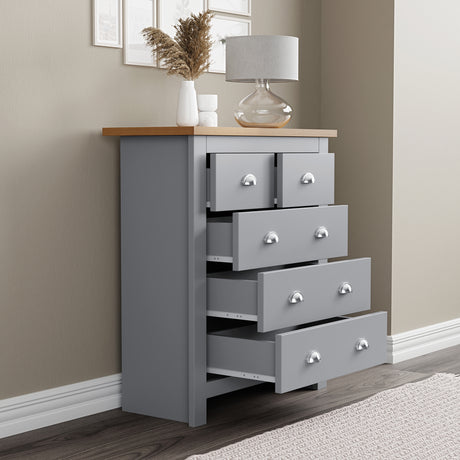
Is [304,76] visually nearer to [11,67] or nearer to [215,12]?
[215,12]

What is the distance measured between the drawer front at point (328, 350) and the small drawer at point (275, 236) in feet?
0.79

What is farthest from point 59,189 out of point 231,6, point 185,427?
point 231,6

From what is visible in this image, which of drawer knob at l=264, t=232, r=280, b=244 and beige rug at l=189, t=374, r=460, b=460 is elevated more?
drawer knob at l=264, t=232, r=280, b=244

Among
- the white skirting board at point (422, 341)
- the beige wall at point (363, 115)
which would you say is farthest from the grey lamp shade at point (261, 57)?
the white skirting board at point (422, 341)

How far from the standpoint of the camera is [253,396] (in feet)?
10.0

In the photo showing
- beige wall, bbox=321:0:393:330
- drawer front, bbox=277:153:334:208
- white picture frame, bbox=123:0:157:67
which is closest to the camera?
drawer front, bbox=277:153:334:208

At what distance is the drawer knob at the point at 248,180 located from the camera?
8.74ft

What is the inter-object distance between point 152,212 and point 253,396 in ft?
2.58

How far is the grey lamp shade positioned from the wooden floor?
3.58 feet

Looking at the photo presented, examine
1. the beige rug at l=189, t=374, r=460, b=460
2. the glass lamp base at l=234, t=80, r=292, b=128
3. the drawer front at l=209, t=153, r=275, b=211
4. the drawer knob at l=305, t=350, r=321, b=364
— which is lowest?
the beige rug at l=189, t=374, r=460, b=460

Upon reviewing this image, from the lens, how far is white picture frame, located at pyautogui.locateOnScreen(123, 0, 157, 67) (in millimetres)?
2879

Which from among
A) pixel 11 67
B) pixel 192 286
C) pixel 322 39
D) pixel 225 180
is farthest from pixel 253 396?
pixel 322 39

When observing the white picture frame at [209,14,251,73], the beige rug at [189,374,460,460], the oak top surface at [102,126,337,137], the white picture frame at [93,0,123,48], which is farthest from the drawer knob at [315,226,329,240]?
the white picture frame at [93,0,123,48]

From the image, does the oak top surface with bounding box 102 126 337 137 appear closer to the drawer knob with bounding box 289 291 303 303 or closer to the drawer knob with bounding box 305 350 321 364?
the drawer knob with bounding box 289 291 303 303
